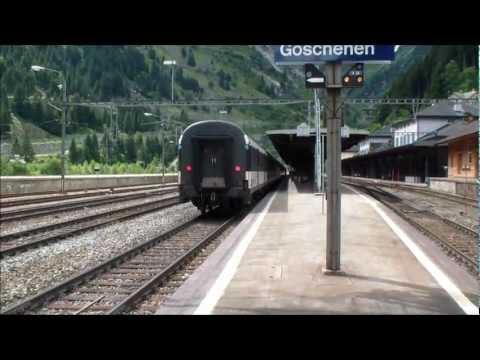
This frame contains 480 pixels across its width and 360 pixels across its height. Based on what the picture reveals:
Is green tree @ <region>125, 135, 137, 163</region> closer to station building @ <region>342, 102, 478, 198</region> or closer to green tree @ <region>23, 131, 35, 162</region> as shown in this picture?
green tree @ <region>23, 131, 35, 162</region>

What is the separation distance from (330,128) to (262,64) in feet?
266

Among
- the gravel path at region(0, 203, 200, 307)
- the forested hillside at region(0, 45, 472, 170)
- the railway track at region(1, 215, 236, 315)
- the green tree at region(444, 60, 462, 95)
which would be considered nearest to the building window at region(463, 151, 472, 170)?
the forested hillside at region(0, 45, 472, 170)

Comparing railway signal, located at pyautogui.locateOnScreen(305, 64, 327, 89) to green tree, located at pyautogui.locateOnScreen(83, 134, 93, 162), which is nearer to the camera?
railway signal, located at pyautogui.locateOnScreen(305, 64, 327, 89)

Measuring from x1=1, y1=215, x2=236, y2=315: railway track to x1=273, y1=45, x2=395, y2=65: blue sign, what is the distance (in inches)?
146

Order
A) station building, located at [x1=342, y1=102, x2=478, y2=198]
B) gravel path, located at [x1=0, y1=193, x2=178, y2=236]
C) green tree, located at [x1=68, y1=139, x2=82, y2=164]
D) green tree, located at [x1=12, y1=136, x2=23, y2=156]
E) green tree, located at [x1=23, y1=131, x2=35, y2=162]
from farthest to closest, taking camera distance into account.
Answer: green tree, located at [x1=68, y1=139, x2=82, y2=164] < green tree, located at [x1=12, y1=136, x2=23, y2=156] < green tree, located at [x1=23, y1=131, x2=35, y2=162] < station building, located at [x1=342, y1=102, x2=478, y2=198] < gravel path, located at [x1=0, y1=193, x2=178, y2=236]

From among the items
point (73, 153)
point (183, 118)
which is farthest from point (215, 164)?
point (183, 118)

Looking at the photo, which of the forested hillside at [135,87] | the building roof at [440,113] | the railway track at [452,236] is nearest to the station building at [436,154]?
the building roof at [440,113]

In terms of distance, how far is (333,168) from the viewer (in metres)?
7.46

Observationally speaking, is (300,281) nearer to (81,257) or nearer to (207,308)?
(207,308)

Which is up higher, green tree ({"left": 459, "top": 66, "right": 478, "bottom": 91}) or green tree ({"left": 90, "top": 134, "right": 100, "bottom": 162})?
green tree ({"left": 459, "top": 66, "right": 478, "bottom": 91})

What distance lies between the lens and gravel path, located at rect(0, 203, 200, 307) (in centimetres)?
740

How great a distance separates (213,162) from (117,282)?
856 centimetres

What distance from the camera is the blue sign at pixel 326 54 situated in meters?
6.95

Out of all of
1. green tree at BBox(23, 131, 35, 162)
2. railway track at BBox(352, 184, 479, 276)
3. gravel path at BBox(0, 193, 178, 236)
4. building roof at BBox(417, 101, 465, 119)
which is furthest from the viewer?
building roof at BBox(417, 101, 465, 119)
